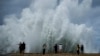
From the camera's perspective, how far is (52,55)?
53031 millimetres

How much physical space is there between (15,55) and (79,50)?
43.0ft

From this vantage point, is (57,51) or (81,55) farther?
(57,51)

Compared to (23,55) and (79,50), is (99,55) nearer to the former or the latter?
(79,50)

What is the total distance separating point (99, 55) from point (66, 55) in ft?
→ 22.2

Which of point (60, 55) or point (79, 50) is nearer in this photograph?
point (60, 55)

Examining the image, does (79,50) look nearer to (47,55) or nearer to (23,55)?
(47,55)

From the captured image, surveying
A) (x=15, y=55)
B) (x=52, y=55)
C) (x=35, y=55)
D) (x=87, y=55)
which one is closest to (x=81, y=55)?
(x=87, y=55)

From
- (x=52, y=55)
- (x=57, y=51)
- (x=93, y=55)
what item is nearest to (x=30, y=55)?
(x=52, y=55)

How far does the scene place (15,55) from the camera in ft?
176

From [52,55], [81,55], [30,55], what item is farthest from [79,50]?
[30,55]

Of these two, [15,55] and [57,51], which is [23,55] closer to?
[15,55]

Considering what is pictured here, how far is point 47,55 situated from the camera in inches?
2095

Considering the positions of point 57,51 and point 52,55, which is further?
point 57,51

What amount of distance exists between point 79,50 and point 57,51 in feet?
18.3
